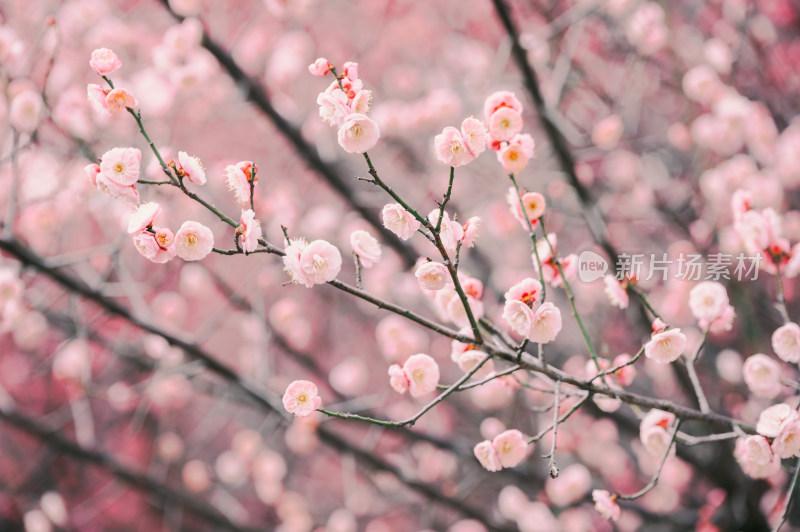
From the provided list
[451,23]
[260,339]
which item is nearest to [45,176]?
[260,339]

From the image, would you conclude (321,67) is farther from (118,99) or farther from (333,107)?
(118,99)

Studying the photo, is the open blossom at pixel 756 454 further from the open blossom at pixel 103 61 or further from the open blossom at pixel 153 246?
the open blossom at pixel 103 61

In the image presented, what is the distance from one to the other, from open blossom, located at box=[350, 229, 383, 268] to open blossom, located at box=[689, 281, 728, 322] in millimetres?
942

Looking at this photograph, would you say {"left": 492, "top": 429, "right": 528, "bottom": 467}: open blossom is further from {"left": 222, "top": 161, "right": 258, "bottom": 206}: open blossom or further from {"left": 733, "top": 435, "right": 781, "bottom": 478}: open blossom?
{"left": 222, "top": 161, "right": 258, "bottom": 206}: open blossom

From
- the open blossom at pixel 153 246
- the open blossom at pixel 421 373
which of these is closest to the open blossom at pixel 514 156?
the open blossom at pixel 421 373

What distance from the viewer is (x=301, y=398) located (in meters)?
1.18

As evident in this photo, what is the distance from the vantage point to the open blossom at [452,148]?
1.12 m

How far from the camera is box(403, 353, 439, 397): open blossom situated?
1.32 meters

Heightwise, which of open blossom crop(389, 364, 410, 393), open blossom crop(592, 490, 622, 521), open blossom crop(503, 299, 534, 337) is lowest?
open blossom crop(592, 490, 622, 521)

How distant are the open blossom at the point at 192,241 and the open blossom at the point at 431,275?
1.47 ft

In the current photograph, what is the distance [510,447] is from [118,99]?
1206 mm

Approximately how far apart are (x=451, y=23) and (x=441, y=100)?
1658 mm

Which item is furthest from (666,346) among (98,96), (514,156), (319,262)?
(98,96)

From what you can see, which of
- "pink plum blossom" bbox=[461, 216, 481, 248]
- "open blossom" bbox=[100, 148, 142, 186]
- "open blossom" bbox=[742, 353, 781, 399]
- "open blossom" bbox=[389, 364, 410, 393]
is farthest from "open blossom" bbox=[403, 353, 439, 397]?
"open blossom" bbox=[742, 353, 781, 399]
